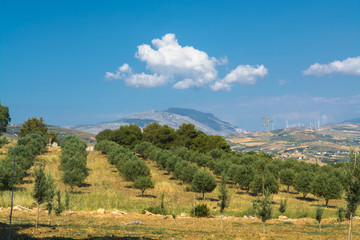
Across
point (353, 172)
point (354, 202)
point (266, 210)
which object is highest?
point (353, 172)

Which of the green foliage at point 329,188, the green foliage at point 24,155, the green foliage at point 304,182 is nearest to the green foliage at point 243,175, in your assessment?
the green foliage at point 304,182

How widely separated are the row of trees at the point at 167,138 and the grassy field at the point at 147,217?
54202mm

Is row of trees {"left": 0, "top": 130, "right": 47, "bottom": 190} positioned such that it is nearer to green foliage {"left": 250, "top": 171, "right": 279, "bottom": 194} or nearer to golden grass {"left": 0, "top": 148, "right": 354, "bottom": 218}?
golden grass {"left": 0, "top": 148, "right": 354, "bottom": 218}

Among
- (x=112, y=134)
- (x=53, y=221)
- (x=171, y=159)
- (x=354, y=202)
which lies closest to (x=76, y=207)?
(x=53, y=221)

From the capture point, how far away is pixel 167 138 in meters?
141

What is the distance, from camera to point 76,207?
44281mm

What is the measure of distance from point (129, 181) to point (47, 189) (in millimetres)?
49256

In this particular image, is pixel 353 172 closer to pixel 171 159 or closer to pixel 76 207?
pixel 76 207

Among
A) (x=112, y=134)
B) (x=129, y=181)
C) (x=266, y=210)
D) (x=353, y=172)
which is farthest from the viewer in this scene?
(x=112, y=134)

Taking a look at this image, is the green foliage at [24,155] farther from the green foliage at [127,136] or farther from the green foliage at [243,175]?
the green foliage at [127,136]

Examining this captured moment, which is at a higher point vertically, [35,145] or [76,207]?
[35,145]

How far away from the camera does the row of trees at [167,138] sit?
13775cm

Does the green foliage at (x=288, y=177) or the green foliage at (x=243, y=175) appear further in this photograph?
the green foliage at (x=288, y=177)

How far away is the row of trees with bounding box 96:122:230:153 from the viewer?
138 meters
